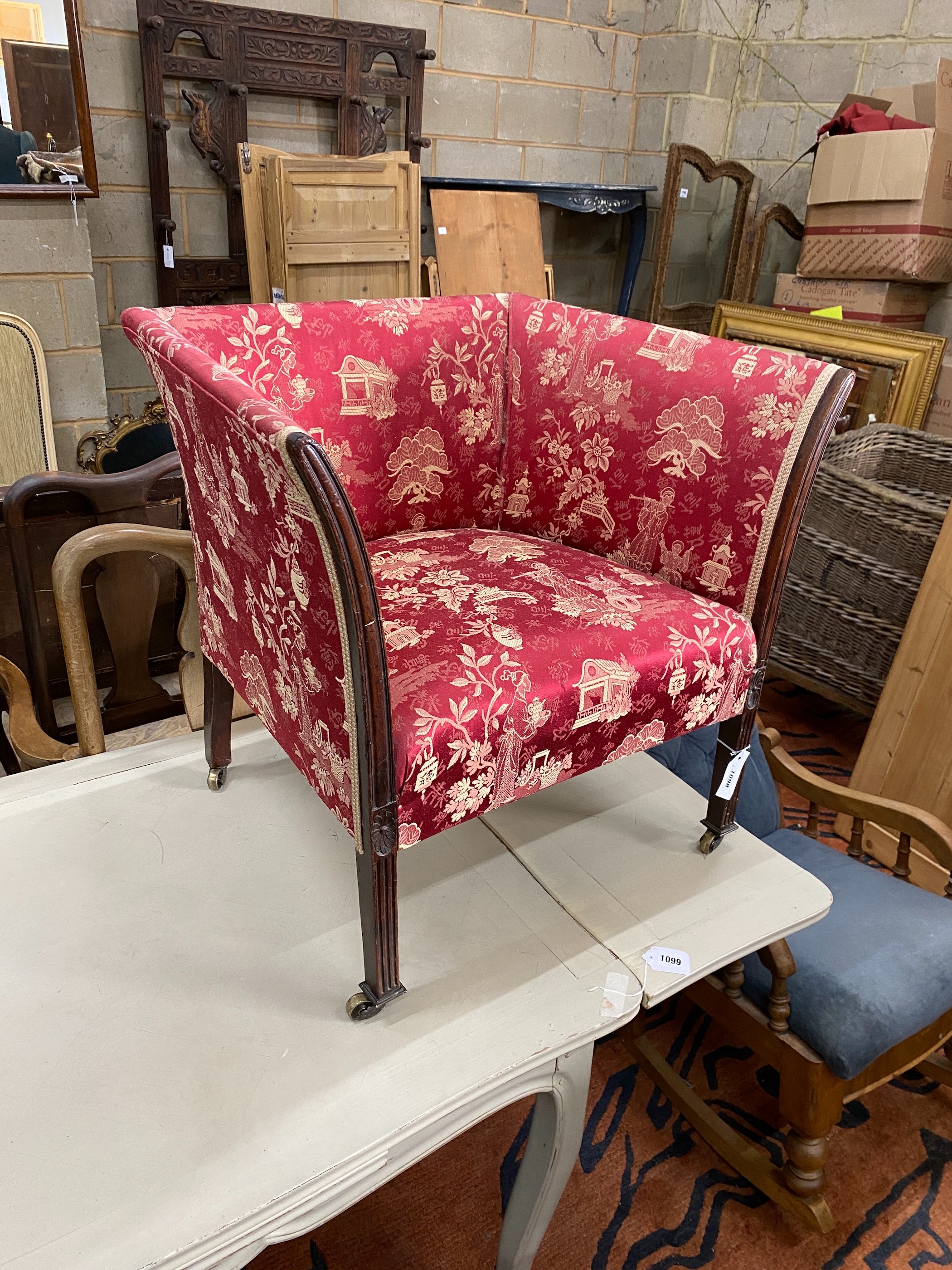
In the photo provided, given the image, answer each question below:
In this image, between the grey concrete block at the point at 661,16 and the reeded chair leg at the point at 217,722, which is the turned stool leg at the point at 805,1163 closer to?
the reeded chair leg at the point at 217,722

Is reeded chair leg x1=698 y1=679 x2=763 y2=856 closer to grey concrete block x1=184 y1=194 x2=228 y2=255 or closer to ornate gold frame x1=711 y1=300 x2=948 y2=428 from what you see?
ornate gold frame x1=711 y1=300 x2=948 y2=428

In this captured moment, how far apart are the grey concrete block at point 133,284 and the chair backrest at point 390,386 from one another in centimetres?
168

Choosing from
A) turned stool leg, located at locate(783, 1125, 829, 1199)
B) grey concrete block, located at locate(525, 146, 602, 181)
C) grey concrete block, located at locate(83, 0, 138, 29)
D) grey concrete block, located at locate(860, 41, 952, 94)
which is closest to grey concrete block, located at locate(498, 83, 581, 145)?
grey concrete block, located at locate(525, 146, 602, 181)

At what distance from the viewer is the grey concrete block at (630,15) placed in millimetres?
3135

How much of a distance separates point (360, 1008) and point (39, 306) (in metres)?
2.00

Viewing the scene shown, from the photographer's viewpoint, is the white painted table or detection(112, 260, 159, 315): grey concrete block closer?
the white painted table

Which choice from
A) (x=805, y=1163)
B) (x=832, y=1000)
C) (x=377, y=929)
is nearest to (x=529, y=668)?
(x=377, y=929)

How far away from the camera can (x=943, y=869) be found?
168 centimetres

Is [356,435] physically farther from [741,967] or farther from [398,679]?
[741,967]

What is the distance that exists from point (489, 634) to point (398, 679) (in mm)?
136

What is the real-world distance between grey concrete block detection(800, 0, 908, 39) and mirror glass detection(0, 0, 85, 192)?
2.21 meters

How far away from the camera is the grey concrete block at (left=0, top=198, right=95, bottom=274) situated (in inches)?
83.4

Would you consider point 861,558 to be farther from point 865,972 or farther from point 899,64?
point 899,64

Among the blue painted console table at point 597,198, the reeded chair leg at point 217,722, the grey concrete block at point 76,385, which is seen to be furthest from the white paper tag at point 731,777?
the blue painted console table at point 597,198
